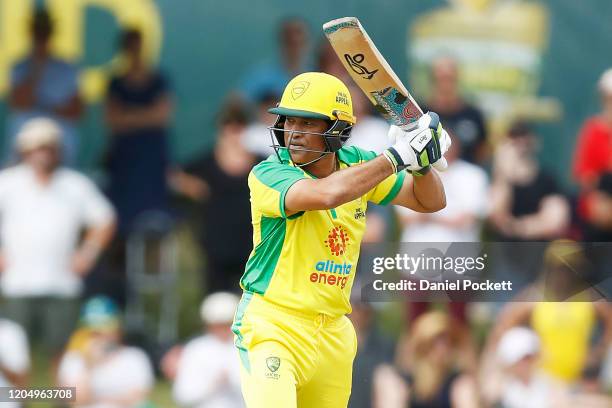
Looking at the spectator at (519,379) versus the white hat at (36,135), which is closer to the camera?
the spectator at (519,379)

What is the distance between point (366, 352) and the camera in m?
8.38

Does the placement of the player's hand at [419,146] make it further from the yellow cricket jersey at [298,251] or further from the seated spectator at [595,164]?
the seated spectator at [595,164]

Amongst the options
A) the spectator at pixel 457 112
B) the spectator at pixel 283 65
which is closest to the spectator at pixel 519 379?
the spectator at pixel 457 112

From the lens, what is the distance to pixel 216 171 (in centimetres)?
938

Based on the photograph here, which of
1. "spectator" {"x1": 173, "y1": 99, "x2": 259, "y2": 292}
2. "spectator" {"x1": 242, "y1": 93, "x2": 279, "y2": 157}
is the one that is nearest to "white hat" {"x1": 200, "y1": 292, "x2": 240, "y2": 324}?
"spectator" {"x1": 173, "y1": 99, "x2": 259, "y2": 292}

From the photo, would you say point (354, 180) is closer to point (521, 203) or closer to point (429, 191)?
point (429, 191)

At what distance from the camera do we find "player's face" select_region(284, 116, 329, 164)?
5.40 meters

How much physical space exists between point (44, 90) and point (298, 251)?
4614mm

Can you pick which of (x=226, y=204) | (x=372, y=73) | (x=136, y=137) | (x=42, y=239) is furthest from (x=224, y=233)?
(x=372, y=73)

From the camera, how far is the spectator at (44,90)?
9.44m

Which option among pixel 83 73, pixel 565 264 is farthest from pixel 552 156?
pixel 83 73

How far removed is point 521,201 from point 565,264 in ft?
7.09

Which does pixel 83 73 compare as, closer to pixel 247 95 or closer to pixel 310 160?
pixel 247 95

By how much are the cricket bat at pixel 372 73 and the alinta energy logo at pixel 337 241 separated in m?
0.53
